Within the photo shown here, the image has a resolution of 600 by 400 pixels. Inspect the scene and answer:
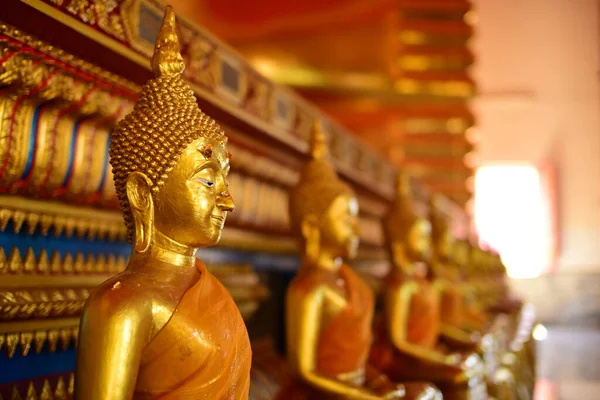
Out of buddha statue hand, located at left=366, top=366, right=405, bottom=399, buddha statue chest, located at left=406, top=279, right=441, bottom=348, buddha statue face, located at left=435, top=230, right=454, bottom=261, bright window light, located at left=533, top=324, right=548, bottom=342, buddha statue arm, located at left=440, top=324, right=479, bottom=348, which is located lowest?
bright window light, located at left=533, top=324, right=548, bottom=342

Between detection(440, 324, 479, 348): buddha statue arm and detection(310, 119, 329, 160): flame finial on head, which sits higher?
detection(310, 119, 329, 160): flame finial on head

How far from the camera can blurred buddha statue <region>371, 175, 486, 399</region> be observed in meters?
2.24

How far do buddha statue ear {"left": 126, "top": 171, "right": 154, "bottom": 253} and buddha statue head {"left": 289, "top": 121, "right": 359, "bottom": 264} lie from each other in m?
0.80

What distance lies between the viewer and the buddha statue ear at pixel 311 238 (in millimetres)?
1950

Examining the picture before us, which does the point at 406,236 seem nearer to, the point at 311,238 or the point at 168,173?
the point at 311,238

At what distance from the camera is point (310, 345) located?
1.79 metres

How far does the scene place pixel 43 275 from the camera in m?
1.43

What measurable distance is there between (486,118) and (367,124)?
3.70 m

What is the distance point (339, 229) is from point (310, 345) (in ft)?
1.07

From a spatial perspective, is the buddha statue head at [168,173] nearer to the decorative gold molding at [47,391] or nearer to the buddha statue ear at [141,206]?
the buddha statue ear at [141,206]

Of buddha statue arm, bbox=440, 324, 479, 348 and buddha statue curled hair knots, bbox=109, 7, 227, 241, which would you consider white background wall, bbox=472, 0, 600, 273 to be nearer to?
buddha statue arm, bbox=440, 324, 479, 348

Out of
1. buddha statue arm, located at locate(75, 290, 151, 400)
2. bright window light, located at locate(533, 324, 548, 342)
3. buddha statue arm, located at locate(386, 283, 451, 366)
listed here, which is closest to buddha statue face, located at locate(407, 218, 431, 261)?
buddha statue arm, located at locate(386, 283, 451, 366)

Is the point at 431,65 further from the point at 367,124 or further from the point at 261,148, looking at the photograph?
the point at 261,148

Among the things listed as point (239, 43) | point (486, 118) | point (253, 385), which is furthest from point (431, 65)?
point (253, 385)
